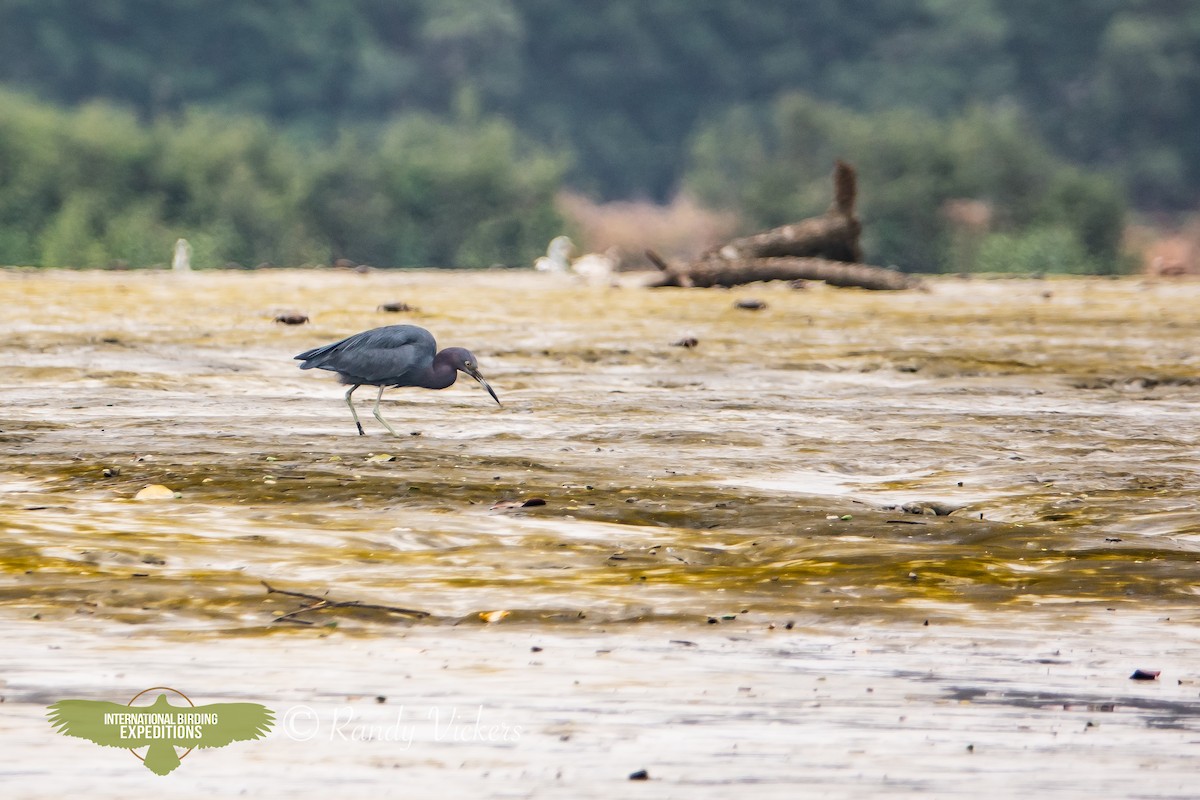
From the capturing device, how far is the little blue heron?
827cm

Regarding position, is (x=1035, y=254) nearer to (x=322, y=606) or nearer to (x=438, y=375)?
(x=438, y=375)

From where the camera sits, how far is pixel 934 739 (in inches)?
161

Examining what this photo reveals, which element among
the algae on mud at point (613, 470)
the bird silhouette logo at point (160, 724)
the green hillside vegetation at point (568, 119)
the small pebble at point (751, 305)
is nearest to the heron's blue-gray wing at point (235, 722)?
the bird silhouette logo at point (160, 724)

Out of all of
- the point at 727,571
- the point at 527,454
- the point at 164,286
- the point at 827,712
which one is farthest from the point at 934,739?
the point at 164,286

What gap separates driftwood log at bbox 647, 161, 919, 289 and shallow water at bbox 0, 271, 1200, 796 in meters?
4.70

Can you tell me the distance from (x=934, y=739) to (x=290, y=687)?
4.77 feet

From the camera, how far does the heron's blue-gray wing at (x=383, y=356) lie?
325 inches

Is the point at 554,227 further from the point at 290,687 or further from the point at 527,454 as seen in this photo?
the point at 290,687

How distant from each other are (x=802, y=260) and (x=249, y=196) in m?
22.4

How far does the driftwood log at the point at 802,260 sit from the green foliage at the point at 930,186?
17767 millimetres

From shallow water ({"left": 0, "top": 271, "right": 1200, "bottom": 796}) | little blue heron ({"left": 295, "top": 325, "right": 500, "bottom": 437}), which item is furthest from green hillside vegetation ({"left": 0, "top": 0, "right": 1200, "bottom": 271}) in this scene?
little blue heron ({"left": 295, "top": 325, "right": 500, "bottom": 437})

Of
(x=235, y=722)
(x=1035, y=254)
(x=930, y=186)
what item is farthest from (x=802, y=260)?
(x=930, y=186)

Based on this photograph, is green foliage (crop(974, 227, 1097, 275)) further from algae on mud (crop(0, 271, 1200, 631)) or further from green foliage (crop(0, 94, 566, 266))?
algae on mud (crop(0, 271, 1200, 631))

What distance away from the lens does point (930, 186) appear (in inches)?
1609
